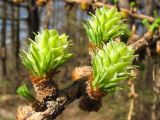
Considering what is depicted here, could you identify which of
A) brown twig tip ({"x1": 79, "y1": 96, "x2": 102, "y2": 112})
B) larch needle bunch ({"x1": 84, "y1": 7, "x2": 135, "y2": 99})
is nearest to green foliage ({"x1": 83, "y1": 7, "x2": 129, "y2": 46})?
larch needle bunch ({"x1": 84, "y1": 7, "x2": 135, "y2": 99})

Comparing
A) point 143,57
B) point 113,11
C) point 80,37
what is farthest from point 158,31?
point 80,37

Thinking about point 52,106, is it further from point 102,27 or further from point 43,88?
point 102,27

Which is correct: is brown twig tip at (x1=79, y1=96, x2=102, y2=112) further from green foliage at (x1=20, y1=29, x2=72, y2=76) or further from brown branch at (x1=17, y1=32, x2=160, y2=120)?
green foliage at (x1=20, y1=29, x2=72, y2=76)

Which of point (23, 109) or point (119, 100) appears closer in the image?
point (23, 109)

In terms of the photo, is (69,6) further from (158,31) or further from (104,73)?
(104,73)

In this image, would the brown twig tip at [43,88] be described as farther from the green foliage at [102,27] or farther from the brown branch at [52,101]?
the green foliage at [102,27]

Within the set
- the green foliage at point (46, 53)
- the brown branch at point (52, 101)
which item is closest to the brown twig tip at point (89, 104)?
the brown branch at point (52, 101)

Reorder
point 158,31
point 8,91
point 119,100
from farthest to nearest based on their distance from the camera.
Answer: point 8,91 → point 119,100 → point 158,31
